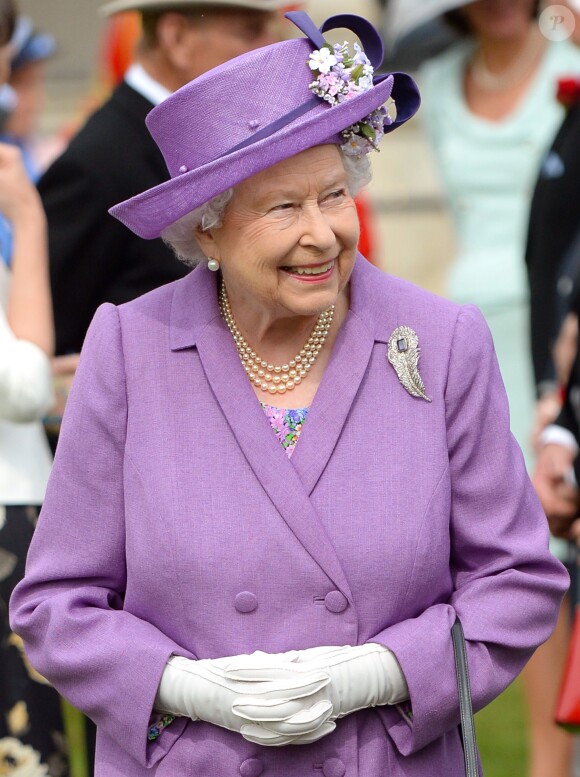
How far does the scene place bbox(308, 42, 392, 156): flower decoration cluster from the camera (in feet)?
9.75

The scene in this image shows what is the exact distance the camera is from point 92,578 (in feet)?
10.3

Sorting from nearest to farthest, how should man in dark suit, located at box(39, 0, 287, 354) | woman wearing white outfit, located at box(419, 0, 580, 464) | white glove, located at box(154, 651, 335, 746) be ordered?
white glove, located at box(154, 651, 335, 746)
man in dark suit, located at box(39, 0, 287, 354)
woman wearing white outfit, located at box(419, 0, 580, 464)

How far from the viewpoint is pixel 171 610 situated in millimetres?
3049

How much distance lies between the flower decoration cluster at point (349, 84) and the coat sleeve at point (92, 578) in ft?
2.00

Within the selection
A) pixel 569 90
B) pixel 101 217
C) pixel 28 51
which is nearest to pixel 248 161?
pixel 101 217

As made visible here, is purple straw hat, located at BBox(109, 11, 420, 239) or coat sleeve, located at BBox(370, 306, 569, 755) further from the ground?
purple straw hat, located at BBox(109, 11, 420, 239)

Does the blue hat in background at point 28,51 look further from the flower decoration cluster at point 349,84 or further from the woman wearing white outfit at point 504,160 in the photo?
the flower decoration cluster at point 349,84

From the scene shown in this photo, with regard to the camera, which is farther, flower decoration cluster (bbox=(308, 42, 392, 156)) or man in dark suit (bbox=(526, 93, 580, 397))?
man in dark suit (bbox=(526, 93, 580, 397))

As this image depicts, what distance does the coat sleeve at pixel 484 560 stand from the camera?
3006mm

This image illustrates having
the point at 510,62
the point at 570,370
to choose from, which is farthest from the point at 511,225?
the point at 570,370

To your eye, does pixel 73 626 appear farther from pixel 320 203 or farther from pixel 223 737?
pixel 320 203

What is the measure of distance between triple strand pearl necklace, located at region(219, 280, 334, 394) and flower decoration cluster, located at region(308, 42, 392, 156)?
13.7 inches

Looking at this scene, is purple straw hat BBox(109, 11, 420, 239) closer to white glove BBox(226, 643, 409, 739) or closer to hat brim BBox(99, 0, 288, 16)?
white glove BBox(226, 643, 409, 739)

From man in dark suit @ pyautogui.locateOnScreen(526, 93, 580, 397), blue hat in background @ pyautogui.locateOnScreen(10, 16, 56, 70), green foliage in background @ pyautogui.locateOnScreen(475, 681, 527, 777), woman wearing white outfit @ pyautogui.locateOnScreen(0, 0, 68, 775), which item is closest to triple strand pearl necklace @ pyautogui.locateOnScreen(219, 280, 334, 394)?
woman wearing white outfit @ pyautogui.locateOnScreen(0, 0, 68, 775)
